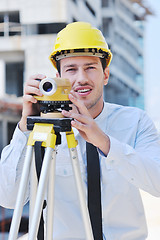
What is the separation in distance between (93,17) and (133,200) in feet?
78.5

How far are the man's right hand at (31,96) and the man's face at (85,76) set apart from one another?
338 mm

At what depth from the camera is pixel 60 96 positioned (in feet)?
4.47

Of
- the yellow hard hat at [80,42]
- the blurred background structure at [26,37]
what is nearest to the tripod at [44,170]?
the yellow hard hat at [80,42]

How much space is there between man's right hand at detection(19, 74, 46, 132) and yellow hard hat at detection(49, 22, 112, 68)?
43 cm

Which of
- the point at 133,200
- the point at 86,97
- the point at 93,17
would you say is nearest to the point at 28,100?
the point at 86,97

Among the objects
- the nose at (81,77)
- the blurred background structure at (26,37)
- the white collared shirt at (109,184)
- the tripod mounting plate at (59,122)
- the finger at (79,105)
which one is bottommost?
the white collared shirt at (109,184)

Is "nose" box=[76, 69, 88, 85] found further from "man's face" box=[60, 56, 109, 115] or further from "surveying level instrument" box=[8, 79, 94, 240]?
"surveying level instrument" box=[8, 79, 94, 240]

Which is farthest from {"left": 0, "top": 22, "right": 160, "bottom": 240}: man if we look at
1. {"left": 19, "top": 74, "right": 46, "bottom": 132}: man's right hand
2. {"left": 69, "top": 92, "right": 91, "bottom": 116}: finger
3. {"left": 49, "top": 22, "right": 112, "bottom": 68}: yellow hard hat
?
{"left": 69, "top": 92, "right": 91, "bottom": 116}: finger

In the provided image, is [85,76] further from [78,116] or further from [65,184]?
[65,184]

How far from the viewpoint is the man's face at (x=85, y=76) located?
1774 mm

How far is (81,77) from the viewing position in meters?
1.76

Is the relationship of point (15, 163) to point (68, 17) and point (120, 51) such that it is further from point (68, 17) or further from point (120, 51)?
point (120, 51)

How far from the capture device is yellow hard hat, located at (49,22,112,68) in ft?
5.88

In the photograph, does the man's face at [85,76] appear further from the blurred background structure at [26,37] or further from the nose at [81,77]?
the blurred background structure at [26,37]
